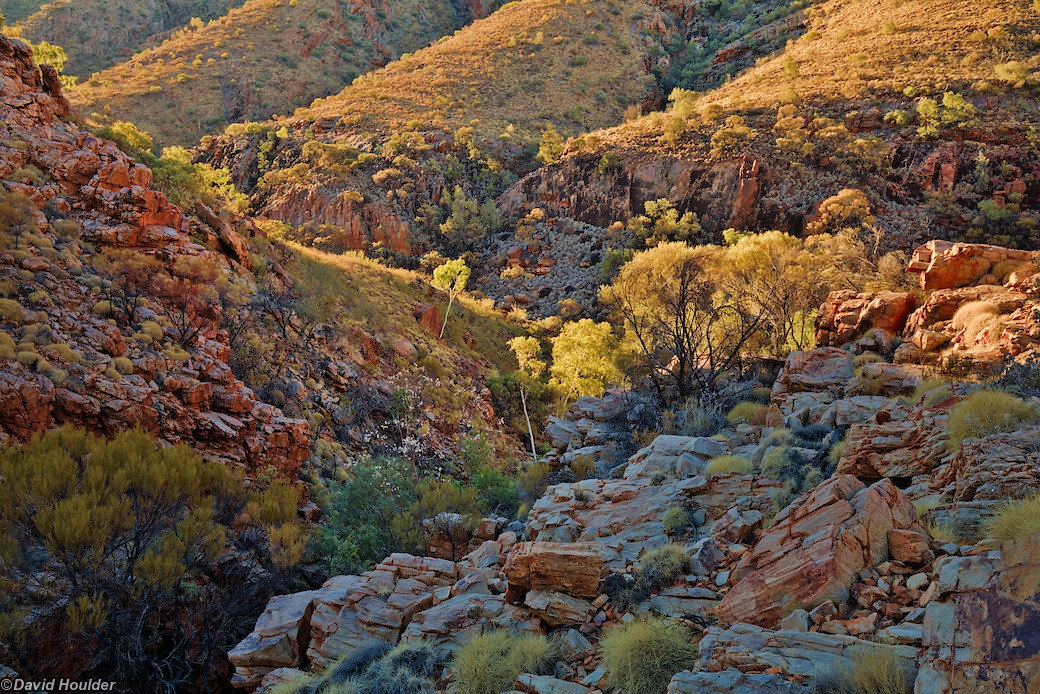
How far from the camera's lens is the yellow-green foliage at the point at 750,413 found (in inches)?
452

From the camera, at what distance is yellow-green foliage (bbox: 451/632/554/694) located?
5465 millimetres

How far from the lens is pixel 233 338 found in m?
15.9

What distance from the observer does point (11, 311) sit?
35.6ft

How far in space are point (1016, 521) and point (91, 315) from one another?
573 inches

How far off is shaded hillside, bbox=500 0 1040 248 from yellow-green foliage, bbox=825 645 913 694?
34.2m

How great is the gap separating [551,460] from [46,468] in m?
9.29

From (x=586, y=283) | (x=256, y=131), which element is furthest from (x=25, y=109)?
(x=256, y=131)

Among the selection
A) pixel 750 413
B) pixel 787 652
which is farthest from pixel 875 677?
pixel 750 413

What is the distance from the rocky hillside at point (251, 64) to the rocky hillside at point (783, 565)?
2154 inches

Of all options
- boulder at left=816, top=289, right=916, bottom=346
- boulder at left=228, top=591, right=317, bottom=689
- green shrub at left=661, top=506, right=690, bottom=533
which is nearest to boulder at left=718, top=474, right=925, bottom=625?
green shrub at left=661, top=506, right=690, bottom=533

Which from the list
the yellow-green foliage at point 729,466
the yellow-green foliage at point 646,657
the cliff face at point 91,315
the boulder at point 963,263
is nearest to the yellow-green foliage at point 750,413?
the yellow-green foliage at point 729,466

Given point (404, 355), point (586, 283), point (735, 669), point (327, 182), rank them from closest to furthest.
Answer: point (735, 669) < point (404, 355) < point (586, 283) < point (327, 182)

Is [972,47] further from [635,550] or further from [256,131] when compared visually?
[256,131]

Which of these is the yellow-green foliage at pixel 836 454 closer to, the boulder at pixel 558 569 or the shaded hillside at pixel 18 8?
the boulder at pixel 558 569
